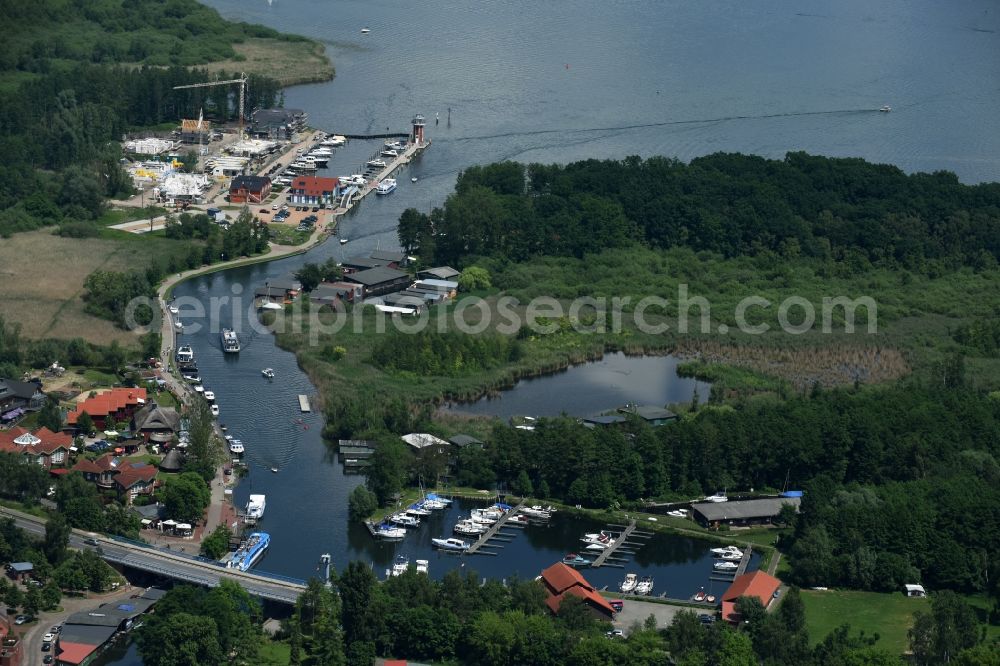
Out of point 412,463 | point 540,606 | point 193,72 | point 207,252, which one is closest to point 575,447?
point 412,463

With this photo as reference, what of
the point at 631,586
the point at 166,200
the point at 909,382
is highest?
the point at 166,200

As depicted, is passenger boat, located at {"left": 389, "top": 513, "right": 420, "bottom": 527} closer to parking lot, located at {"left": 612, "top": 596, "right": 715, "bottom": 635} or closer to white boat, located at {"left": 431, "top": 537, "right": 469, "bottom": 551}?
white boat, located at {"left": 431, "top": 537, "right": 469, "bottom": 551}

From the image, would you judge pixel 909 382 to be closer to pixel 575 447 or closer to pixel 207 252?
pixel 575 447

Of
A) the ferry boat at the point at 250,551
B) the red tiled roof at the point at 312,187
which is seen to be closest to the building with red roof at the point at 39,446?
the ferry boat at the point at 250,551

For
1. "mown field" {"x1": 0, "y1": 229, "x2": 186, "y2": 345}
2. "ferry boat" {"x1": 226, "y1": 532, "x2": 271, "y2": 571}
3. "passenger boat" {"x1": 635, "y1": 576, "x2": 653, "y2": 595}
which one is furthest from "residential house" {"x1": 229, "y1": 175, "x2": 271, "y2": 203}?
"passenger boat" {"x1": 635, "y1": 576, "x2": 653, "y2": 595}

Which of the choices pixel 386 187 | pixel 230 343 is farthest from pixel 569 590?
pixel 386 187

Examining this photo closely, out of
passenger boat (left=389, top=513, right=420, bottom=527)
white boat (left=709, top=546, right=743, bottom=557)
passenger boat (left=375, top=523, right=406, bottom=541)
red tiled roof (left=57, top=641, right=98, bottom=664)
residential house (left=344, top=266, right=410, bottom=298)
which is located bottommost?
red tiled roof (left=57, top=641, right=98, bottom=664)

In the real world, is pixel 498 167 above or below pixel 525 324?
above
